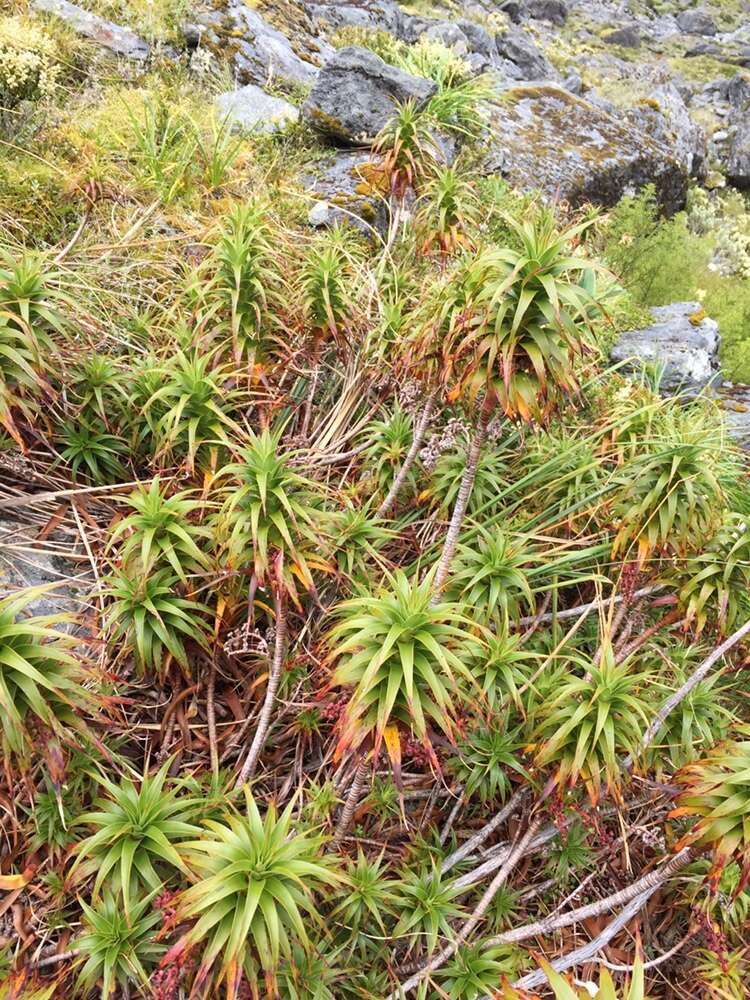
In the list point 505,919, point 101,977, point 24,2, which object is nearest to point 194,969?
point 101,977

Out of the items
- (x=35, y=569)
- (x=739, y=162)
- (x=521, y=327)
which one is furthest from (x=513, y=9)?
(x=35, y=569)

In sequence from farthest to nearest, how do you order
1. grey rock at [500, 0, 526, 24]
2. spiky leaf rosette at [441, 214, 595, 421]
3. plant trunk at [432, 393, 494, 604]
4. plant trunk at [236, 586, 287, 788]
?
1. grey rock at [500, 0, 526, 24]
2. plant trunk at [432, 393, 494, 604]
3. plant trunk at [236, 586, 287, 788]
4. spiky leaf rosette at [441, 214, 595, 421]

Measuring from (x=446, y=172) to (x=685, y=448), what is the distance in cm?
221

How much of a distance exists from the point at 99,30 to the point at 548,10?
3535 centimetres

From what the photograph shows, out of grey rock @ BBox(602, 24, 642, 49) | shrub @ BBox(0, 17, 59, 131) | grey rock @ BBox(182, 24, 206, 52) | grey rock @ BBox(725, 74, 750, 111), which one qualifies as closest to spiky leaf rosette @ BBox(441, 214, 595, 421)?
shrub @ BBox(0, 17, 59, 131)

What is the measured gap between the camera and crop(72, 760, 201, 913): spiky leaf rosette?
7.06 feet

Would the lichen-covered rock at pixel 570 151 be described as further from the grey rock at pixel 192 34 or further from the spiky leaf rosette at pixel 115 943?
the spiky leaf rosette at pixel 115 943

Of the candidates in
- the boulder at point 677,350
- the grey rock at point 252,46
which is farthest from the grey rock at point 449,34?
the boulder at point 677,350

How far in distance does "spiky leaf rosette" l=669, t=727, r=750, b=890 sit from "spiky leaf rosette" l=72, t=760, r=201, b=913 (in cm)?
154

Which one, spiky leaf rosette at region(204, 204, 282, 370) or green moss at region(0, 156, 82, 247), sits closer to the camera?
spiky leaf rosette at region(204, 204, 282, 370)

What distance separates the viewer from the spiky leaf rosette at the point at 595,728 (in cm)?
223

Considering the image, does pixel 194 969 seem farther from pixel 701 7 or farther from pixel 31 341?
pixel 701 7

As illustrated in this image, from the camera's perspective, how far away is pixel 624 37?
33656 mm

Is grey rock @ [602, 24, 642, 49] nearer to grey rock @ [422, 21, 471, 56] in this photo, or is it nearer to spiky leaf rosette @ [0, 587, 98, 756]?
grey rock @ [422, 21, 471, 56]
